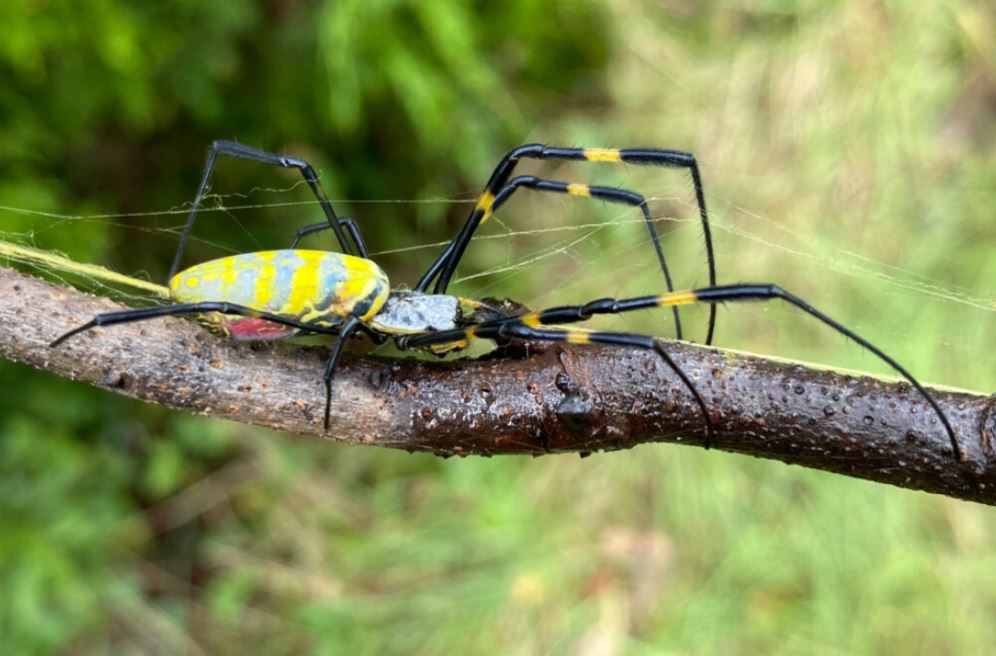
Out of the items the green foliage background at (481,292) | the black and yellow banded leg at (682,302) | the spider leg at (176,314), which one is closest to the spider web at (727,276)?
the green foliage background at (481,292)

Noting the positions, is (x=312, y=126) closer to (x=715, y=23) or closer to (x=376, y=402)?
(x=715, y=23)

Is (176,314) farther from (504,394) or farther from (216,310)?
(504,394)

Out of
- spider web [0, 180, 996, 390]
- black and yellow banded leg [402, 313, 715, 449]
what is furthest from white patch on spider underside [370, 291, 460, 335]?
spider web [0, 180, 996, 390]

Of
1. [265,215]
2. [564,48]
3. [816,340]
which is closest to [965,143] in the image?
[816,340]

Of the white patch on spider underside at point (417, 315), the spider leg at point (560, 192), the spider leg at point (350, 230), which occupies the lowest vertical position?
the white patch on spider underside at point (417, 315)

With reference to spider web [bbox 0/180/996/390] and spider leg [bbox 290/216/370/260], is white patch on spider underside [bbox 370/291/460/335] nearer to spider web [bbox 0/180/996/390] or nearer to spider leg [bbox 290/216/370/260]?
spider leg [bbox 290/216/370/260]

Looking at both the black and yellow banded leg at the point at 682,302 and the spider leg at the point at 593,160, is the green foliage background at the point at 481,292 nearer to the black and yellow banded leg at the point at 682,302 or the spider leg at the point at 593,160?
the spider leg at the point at 593,160

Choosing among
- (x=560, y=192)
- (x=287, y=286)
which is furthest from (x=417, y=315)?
(x=560, y=192)
